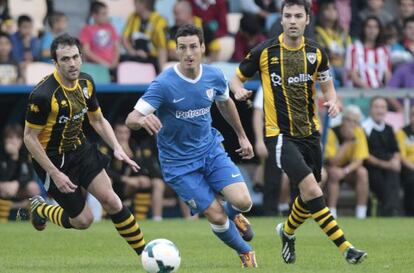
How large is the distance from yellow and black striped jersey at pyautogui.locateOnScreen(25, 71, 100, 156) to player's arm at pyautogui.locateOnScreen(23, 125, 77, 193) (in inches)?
3.1

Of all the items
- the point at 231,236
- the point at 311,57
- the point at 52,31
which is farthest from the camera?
the point at 52,31

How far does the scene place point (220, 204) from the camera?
10.7 metres

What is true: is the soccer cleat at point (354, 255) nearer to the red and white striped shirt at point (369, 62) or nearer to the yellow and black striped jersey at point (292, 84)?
the yellow and black striped jersey at point (292, 84)

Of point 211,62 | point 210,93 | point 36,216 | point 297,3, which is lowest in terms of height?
point 36,216

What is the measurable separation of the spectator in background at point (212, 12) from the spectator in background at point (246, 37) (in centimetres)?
102

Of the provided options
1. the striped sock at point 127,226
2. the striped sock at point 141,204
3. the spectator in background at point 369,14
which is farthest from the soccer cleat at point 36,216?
the spectator in background at point 369,14

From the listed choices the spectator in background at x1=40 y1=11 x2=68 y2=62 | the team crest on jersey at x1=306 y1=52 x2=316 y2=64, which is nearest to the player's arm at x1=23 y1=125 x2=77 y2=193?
the team crest on jersey at x1=306 y1=52 x2=316 y2=64

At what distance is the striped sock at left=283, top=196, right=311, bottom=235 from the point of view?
1091 cm

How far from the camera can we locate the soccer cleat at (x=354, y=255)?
9977 millimetres

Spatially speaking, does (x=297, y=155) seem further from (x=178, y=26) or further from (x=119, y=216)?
(x=178, y=26)

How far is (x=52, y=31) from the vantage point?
1864cm

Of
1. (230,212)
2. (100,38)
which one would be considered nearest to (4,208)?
(100,38)

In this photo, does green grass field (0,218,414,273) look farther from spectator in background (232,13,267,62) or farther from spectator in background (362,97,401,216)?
spectator in background (232,13,267,62)

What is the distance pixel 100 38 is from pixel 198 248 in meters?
6.87
